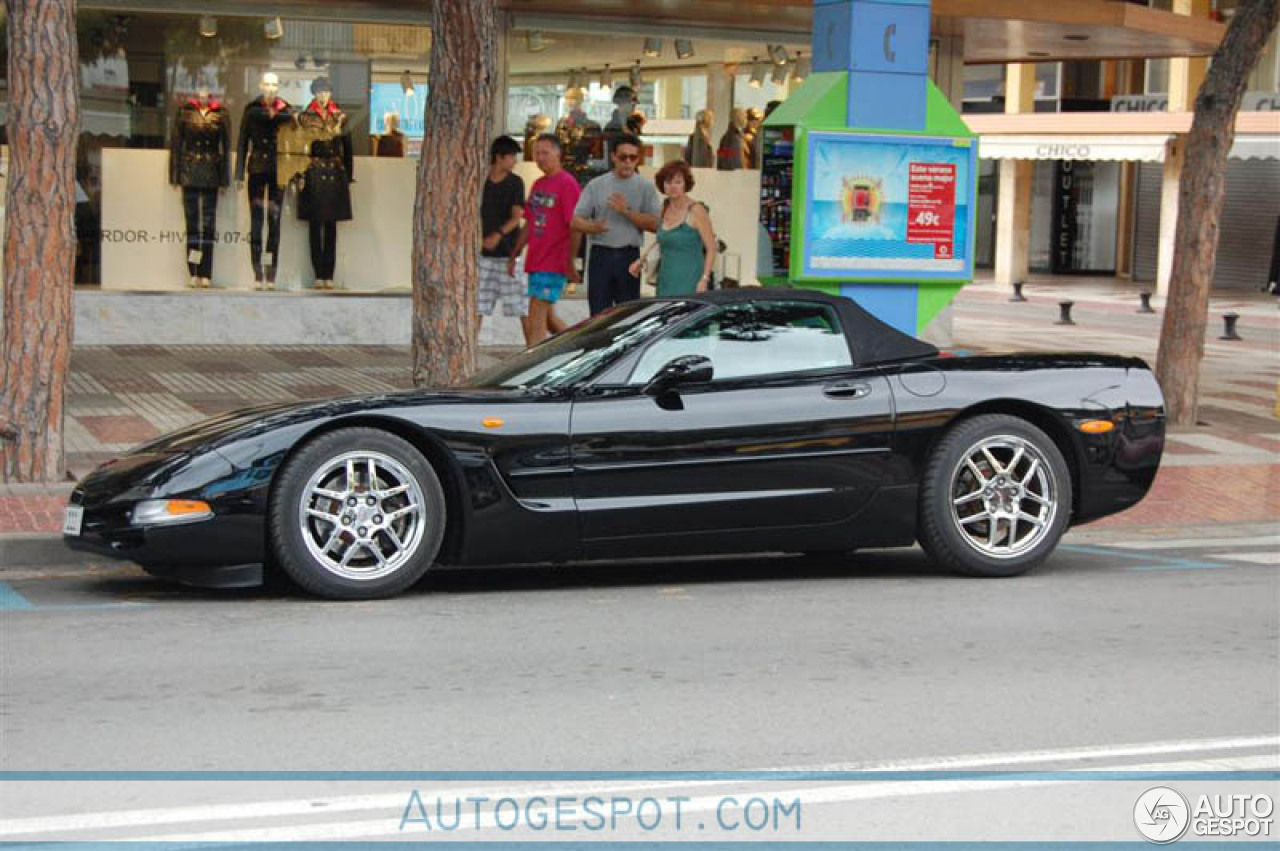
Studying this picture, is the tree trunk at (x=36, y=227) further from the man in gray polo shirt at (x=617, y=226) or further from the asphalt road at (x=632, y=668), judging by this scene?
the man in gray polo shirt at (x=617, y=226)

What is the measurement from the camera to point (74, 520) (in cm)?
754

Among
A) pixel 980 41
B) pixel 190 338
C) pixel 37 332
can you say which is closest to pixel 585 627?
pixel 37 332

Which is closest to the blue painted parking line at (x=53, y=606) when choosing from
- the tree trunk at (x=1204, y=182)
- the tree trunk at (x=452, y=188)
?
the tree trunk at (x=452, y=188)

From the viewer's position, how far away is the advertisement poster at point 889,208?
12.3 meters

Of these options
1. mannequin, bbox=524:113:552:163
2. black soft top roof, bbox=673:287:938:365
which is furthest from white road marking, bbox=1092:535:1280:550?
mannequin, bbox=524:113:552:163

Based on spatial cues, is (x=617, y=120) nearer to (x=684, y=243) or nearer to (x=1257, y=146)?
(x=684, y=243)

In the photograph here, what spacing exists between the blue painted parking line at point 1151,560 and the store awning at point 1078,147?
2850 cm

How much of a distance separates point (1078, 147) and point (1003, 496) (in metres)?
31.4

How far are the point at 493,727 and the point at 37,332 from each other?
544 centimetres

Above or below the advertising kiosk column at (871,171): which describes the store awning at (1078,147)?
above

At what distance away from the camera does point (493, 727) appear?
5.65 m

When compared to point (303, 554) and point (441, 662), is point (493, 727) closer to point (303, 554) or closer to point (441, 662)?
point (441, 662)

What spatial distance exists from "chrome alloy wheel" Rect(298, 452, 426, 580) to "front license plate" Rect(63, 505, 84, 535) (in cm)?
90

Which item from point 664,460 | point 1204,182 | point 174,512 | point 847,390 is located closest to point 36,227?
point 174,512
